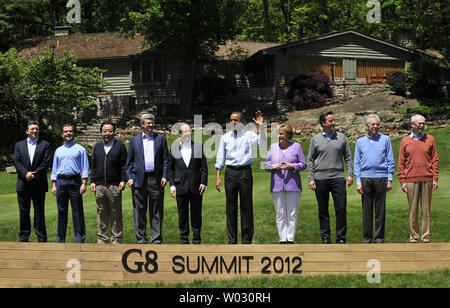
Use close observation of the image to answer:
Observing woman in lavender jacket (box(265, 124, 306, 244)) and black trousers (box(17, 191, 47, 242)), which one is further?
black trousers (box(17, 191, 47, 242))

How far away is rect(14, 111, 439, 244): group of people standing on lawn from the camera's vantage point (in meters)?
11.0

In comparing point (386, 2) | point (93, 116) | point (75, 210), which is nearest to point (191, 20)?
point (93, 116)

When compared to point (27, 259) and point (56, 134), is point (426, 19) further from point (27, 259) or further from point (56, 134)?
point (27, 259)

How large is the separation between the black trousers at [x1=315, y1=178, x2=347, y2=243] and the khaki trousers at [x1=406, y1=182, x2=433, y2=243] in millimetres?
1267

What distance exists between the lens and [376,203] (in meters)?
11.1

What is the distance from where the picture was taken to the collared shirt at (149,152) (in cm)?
1125

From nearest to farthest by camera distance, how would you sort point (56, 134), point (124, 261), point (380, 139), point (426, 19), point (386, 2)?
1. point (124, 261)
2. point (380, 139)
3. point (56, 134)
4. point (426, 19)
5. point (386, 2)

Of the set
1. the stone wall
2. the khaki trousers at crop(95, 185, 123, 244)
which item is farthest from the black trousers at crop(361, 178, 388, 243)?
the stone wall

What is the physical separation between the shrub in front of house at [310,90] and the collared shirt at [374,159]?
3056 centimetres

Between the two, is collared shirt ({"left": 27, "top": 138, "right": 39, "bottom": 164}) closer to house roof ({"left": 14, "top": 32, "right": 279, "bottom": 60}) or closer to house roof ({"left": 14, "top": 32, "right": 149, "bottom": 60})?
house roof ({"left": 14, "top": 32, "right": 279, "bottom": 60})

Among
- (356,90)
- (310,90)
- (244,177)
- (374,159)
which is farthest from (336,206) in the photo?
(356,90)

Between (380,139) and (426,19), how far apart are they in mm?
34061

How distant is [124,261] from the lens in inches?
372

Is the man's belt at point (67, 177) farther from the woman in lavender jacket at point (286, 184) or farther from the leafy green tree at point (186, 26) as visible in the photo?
the leafy green tree at point (186, 26)
